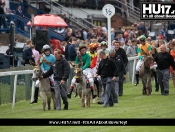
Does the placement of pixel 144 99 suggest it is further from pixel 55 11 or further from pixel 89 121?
pixel 55 11

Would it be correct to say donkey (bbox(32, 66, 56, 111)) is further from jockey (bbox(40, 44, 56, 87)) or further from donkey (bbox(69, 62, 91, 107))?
donkey (bbox(69, 62, 91, 107))

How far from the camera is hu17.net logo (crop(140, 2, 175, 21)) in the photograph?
13.9 meters

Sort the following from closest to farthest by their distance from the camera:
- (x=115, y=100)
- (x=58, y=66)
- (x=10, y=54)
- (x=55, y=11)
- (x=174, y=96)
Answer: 1. (x=58, y=66)
2. (x=115, y=100)
3. (x=174, y=96)
4. (x=10, y=54)
5. (x=55, y=11)

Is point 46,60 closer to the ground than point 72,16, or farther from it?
closer to the ground

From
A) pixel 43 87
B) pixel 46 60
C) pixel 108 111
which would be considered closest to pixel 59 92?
pixel 43 87

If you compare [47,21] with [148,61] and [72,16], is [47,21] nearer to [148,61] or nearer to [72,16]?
[148,61]

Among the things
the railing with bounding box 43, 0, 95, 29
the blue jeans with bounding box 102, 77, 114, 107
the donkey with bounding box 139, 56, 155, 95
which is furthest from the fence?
the railing with bounding box 43, 0, 95, 29

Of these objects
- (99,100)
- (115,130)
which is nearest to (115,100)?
(99,100)

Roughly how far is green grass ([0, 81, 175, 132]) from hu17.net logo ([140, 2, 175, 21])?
2.81 metres

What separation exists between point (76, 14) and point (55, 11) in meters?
2.28

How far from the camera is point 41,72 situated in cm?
2044

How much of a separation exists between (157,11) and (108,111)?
5.60 m

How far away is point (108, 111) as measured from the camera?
19141mm

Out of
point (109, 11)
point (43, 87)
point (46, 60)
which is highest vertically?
point (109, 11)
